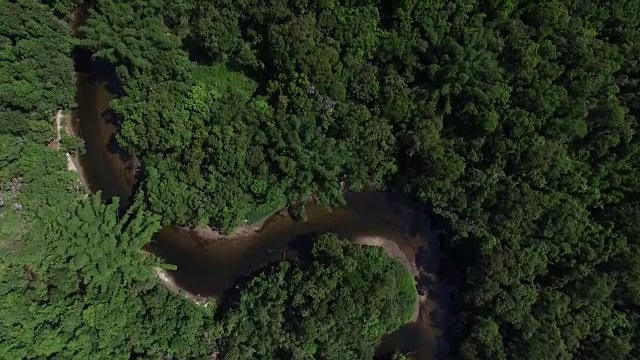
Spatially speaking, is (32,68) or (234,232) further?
(234,232)

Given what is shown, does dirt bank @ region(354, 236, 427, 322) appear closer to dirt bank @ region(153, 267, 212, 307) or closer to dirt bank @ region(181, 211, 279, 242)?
dirt bank @ region(181, 211, 279, 242)

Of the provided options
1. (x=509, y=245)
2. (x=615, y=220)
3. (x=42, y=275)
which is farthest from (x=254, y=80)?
(x=615, y=220)

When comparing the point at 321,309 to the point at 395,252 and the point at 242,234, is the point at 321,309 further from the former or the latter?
the point at 242,234

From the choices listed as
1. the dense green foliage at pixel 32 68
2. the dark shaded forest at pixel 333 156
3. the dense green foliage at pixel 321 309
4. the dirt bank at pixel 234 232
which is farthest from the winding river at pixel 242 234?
the dense green foliage at pixel 32 68

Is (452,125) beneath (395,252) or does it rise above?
above

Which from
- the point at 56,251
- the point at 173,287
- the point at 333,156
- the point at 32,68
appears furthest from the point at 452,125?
the point at 32,68

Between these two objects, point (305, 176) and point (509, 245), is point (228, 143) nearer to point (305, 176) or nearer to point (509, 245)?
point (305, 176)

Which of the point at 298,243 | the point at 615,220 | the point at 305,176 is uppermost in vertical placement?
the point at 615,220
